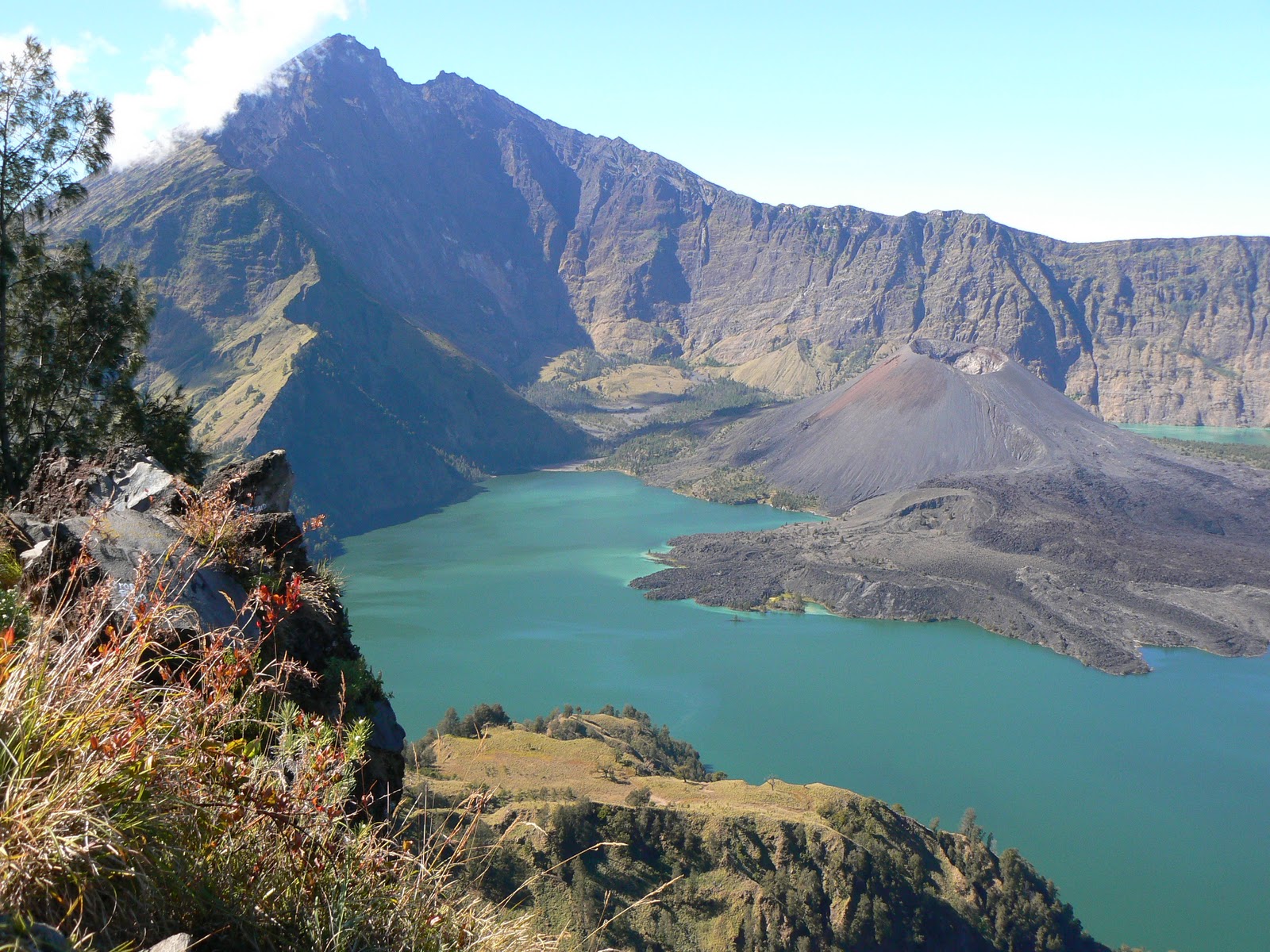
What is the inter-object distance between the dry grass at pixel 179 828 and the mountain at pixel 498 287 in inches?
2898

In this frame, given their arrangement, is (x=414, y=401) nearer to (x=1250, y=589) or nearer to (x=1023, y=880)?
(x=1250, y=589)

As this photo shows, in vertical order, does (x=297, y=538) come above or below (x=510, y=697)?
above

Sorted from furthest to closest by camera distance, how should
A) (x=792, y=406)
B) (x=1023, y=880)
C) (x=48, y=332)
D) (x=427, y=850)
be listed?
1. (x=792, y=406)
2. (x=1023, y=880)
3. (x=48, y=332)
4. (x=427, y=850)

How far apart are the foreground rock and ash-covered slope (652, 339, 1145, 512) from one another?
15 centimetres

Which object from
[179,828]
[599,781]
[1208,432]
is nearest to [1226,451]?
[1208,432]

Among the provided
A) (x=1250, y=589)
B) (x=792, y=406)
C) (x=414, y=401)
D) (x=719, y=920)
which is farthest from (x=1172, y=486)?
(x=414, y=401)

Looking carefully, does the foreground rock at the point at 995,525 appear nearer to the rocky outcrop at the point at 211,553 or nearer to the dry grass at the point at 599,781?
the dry grass at the point at 599,781

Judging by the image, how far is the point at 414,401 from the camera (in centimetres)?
9881

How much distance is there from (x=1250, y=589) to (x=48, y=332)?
184 feet

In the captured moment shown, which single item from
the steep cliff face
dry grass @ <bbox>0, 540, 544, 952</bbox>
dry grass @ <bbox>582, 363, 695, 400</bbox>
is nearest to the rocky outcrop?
dry grass @ <bbox>0, 540, 544, 952</bbox>

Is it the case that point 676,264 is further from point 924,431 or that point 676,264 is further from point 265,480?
point 265,480

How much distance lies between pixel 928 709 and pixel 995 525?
86.1ft

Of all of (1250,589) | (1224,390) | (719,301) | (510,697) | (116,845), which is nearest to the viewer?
(116,845)

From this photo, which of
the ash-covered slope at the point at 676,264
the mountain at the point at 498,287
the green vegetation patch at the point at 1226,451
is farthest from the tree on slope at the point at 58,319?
the ash-covered slope at the point at 676,264
